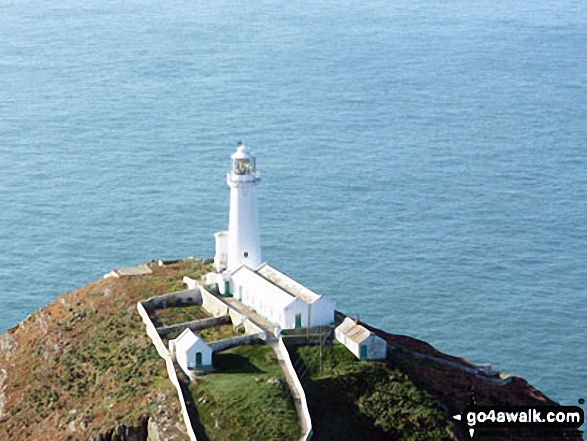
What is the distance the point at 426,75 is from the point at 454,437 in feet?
369

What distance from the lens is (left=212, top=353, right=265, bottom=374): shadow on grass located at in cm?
6222

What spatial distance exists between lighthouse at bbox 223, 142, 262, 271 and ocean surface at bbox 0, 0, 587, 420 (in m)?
21.3

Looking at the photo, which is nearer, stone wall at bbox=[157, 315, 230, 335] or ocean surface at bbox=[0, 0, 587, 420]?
stone wall at bbox=[157, 315, 230, 335]

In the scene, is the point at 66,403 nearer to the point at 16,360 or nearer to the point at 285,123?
the point at 16,360

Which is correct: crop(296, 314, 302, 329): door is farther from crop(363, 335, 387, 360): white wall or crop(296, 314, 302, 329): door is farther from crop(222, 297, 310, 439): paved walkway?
crop(363, 335, 387, 360): white wall

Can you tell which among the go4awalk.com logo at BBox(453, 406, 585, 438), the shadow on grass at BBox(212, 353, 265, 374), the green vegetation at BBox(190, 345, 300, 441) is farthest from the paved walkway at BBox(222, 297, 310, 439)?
the go4awalk.com logo at BBox(453, 406, 585, 438)

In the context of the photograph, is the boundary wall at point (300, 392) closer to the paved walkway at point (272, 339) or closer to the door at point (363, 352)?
the paved walkway at point (272, 339)

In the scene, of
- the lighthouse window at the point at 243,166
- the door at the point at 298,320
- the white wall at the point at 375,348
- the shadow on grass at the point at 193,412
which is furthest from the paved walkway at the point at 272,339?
the lighthouse window at the point at 243,166

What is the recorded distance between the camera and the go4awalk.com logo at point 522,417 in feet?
197

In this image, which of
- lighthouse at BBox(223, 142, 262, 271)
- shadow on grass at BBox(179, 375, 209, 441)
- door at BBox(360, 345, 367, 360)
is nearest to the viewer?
shadow on grass at BBox(179, 375, 209, 441)

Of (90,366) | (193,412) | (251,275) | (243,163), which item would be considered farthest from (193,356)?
(243,163)

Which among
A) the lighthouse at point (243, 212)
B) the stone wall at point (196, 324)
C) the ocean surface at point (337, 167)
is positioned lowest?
the stone wall at point (196, 324)

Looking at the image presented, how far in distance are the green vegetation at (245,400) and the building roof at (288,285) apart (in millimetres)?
4755

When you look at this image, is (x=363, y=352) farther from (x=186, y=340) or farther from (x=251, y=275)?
(x=251, y=275)
